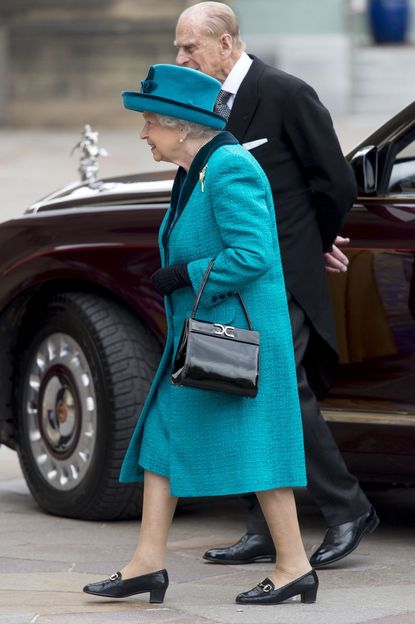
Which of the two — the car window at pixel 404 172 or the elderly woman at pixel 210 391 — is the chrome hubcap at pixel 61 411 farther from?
the elderly woman at pixel 210 391

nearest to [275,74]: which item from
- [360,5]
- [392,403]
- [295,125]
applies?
[295,125]

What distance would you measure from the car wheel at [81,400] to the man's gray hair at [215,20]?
1276mm

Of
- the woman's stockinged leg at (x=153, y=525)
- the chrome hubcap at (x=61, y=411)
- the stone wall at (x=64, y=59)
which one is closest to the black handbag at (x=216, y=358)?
the woman's stockinged leg at (x=153, y=525)

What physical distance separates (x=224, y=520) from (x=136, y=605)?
1.55 m

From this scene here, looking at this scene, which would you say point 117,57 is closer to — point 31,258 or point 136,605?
point 31,258

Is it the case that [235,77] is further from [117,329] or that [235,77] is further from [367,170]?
[117,329]

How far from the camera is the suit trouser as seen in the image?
5312mm

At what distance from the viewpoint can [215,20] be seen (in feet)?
17.4

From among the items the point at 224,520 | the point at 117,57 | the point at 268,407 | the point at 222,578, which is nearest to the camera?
the point at 268,407

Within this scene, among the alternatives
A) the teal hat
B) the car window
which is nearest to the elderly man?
the car window

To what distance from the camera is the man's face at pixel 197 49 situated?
5324 millimetres

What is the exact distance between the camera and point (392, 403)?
5578 millimetres

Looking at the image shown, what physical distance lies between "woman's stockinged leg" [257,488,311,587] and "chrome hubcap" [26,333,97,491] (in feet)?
5.12

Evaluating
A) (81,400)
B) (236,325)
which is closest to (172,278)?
(236,325)
